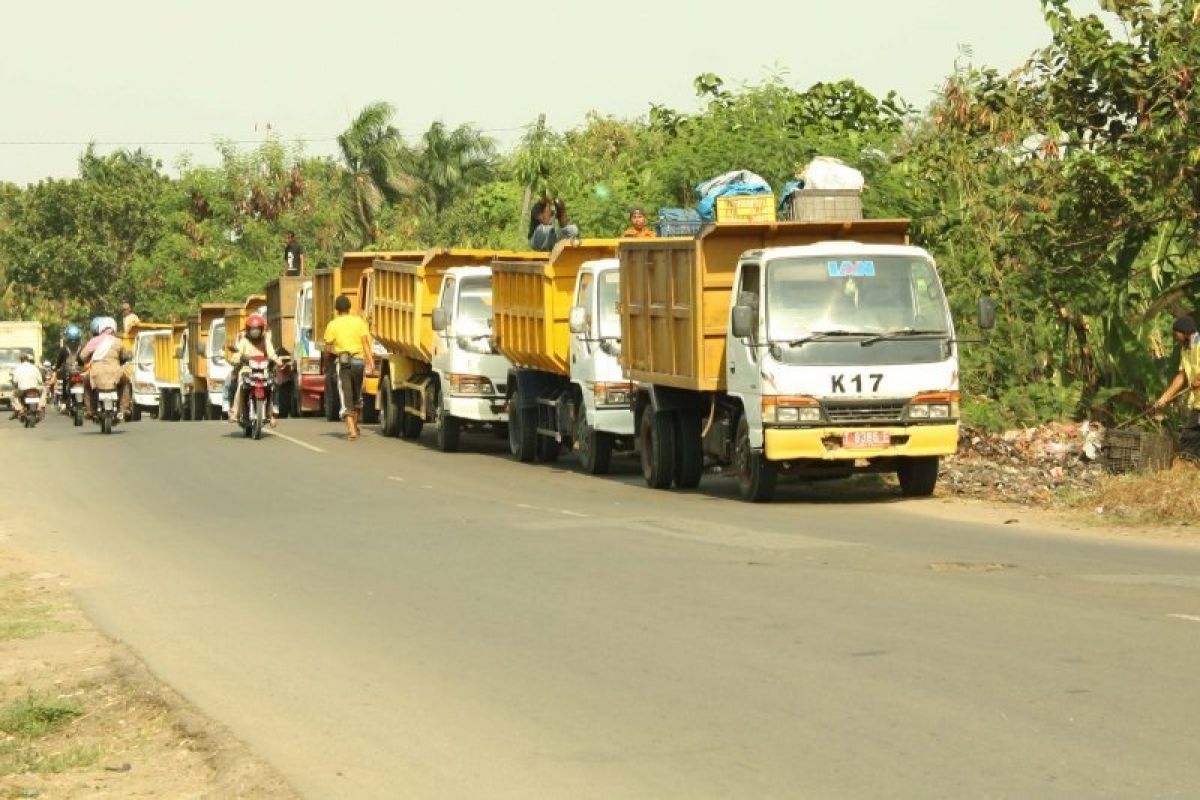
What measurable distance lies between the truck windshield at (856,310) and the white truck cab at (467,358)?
8983 millimetres

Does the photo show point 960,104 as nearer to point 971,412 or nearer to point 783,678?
point 971,412

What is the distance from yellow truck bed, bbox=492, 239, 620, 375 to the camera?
2427 centimetres

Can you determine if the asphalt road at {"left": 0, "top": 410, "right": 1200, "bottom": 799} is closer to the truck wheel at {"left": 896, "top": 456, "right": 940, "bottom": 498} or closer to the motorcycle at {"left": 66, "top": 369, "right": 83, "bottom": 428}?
the truck wheel at {"left": 896, "top": 456, "right": 940, "bottom": 498}

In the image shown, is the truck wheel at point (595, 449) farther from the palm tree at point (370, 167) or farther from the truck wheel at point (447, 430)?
the palm tree at point (370, 167)

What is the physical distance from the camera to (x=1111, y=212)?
76.2ft

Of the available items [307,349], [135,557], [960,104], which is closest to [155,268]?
[307,349]

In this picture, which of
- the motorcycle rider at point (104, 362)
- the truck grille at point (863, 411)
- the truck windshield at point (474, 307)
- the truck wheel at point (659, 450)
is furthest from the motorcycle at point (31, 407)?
the truck grille at point (863, 411)

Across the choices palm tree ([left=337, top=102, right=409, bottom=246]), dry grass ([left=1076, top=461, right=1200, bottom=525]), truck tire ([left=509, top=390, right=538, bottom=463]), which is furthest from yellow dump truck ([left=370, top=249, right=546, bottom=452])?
palm tree ([left=337, top=102, right=409, bottom=246])

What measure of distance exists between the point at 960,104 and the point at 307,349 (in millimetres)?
19503

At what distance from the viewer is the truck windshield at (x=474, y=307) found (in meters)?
27.8

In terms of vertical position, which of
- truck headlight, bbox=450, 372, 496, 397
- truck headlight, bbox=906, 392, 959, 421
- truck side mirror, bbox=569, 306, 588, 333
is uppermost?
truck side mirror, bbox=569, 306, 588, 333

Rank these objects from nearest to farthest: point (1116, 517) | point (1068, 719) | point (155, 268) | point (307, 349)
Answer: point (1068, 719)
point (1116, 517)
point (307, 349)
point (155, 268)

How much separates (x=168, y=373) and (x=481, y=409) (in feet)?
102

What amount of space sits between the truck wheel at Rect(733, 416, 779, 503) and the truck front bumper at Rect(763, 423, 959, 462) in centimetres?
30
